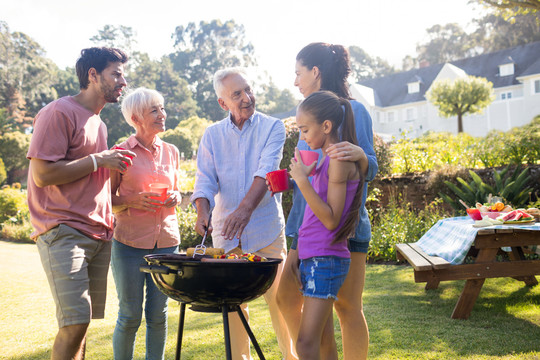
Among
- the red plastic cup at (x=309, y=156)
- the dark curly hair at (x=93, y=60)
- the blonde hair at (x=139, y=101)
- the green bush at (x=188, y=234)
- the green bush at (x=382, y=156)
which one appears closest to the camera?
the red plastic cup at (x=309, y=156)

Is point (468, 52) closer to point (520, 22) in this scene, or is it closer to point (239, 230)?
point (520, 22)

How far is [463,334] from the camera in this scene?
397 centimetres

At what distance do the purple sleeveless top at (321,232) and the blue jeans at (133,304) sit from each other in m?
1.16

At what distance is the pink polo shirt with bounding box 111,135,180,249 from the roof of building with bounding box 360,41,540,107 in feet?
108

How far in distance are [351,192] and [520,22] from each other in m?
47.0

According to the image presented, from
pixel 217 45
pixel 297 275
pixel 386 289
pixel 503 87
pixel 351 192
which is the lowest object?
pixel 386 289

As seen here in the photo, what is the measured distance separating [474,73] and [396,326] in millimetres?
34634

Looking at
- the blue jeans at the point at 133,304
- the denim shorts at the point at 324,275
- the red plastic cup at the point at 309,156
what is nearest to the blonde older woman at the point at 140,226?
the blue jeans at the point at 133,304

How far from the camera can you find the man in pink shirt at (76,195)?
2395 millimetres

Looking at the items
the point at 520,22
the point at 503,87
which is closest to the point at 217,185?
the point at 503,87

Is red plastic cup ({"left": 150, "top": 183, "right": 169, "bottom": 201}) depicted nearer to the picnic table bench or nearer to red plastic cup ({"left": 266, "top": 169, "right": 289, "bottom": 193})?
red plastic cup ({"left": 266, "top": 169, "right": 289, "bottom": 193})

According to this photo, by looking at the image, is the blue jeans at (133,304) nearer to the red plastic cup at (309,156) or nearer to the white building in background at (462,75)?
the red plastic cup at (309,156)

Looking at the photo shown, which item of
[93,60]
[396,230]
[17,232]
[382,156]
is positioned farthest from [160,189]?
[17,232]

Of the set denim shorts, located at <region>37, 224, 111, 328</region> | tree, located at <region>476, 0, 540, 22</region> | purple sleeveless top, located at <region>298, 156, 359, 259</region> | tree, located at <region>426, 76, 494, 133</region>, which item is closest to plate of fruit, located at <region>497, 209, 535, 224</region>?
purple sleeveless top, located at <region>298, 156, 359, 259</region>
